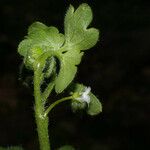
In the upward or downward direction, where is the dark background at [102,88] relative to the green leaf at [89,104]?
downward

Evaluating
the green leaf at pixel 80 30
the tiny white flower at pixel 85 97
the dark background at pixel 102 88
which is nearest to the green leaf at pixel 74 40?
the green leaf at pixel 80 30

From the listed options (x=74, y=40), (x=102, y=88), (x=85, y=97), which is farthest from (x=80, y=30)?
(x=102, y=88)

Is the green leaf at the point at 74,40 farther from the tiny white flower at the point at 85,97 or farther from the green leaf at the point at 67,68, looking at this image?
the tiny white flower at the point at 85,97

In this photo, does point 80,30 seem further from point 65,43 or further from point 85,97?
point 85,97

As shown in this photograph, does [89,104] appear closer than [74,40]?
No

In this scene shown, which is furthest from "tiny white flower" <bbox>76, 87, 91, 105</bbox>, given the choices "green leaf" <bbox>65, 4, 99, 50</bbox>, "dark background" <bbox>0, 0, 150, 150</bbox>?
"dark background" <bbox>0, 0, 150, 150</bbox>

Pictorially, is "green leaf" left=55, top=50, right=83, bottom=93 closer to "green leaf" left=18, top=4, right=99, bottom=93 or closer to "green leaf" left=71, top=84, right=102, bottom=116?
"green leaf" left=18, top=4, right=99, bottom=93
